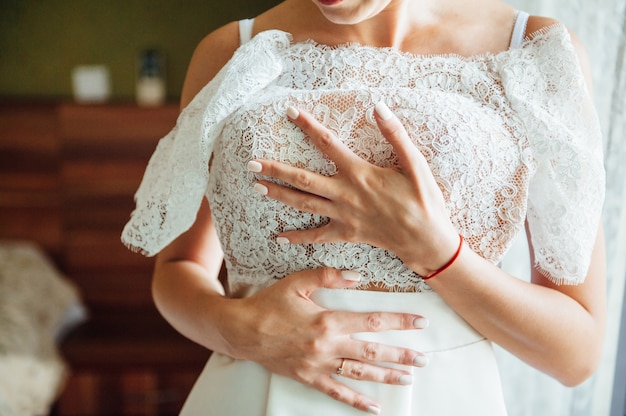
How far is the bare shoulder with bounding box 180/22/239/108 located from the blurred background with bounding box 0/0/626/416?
205cm

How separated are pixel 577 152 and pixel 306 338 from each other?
0.45 metres

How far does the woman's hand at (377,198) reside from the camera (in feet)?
2.69

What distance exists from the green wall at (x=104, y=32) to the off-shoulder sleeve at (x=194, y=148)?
2580 mm

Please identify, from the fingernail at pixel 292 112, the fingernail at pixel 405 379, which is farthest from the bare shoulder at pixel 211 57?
the fingernail at pixel 405 379

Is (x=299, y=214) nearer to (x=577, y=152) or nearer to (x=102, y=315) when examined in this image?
(x=577, y=152)

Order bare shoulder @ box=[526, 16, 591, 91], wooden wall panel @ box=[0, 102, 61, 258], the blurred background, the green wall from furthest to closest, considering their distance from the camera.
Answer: the green wall < wooden wall panel @ box=[0, 102, 61, 258] < the blurred background < bare shoulder @ box=[526, 16, 591, 91]

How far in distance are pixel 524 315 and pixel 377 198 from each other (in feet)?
0.86

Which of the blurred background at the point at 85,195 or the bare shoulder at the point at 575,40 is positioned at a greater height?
the bare shoulder at the point at 575,40

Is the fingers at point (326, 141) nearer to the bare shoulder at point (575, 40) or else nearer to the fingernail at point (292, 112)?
the fingernail at point (292, 112)

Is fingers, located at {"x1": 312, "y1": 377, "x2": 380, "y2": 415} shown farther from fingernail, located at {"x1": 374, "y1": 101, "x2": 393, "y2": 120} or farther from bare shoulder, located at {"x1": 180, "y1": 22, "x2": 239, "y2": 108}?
bare shoulder, located at {"x1": 180, "y1": 22, "x2": 239, "y2": 108}

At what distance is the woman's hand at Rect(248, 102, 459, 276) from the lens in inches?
32.3

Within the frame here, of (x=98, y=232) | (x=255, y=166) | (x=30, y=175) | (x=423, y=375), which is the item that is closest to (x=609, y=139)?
(x=423, y=375)

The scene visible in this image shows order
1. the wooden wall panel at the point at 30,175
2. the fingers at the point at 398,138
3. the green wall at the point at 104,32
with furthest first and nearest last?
the green wall at the point at 104,32 < the wooden wall panel at the point at 30,175 < the fingers at the point at 398,138

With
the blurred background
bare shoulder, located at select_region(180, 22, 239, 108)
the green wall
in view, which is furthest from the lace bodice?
the green wall
